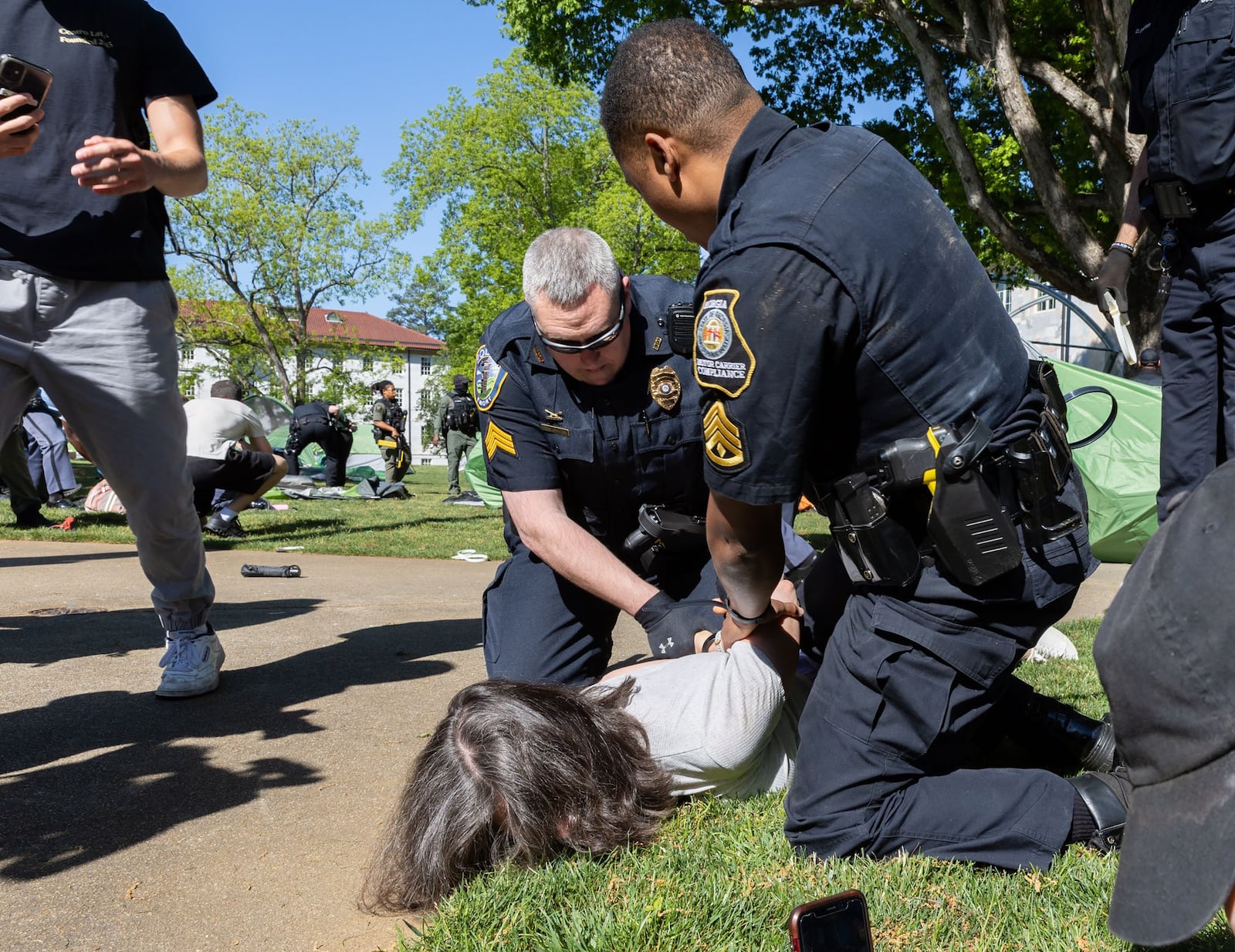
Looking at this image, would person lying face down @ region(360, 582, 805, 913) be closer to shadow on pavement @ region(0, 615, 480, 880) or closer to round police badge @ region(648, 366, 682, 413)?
shadow on pavement @ region(0, 615, 480, 880)

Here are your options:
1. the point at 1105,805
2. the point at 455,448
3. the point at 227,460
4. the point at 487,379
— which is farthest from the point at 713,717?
the point at 455,448

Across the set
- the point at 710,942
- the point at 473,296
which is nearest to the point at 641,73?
the point at 710,942

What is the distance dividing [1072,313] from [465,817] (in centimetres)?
2660

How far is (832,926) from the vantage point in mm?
1481

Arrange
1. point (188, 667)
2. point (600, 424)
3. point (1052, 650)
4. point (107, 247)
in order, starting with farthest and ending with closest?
point (1052, 650), point (188, 667), point (600, 424), point (107, 247)

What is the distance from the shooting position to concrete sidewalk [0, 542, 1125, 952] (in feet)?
7.00

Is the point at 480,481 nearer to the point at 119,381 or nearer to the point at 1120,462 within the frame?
the point at 1120,462

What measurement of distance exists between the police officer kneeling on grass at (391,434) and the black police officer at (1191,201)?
14.7m

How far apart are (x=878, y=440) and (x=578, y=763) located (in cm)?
98

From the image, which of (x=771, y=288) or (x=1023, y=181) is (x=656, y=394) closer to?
(x=771, y=288)

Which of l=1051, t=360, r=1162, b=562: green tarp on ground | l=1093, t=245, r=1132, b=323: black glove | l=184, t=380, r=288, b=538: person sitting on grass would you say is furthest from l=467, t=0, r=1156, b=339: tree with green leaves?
l=184, t=380, r=288, b=538: person sitting on grass

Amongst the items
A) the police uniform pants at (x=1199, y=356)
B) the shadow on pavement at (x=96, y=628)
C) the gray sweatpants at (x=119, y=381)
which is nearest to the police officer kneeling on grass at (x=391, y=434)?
the shadow on pavement at (x=96, y=628)

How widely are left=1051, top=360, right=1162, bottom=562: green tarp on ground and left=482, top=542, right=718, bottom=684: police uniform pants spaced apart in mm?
3598

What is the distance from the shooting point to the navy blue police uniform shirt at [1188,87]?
10.3 ft
